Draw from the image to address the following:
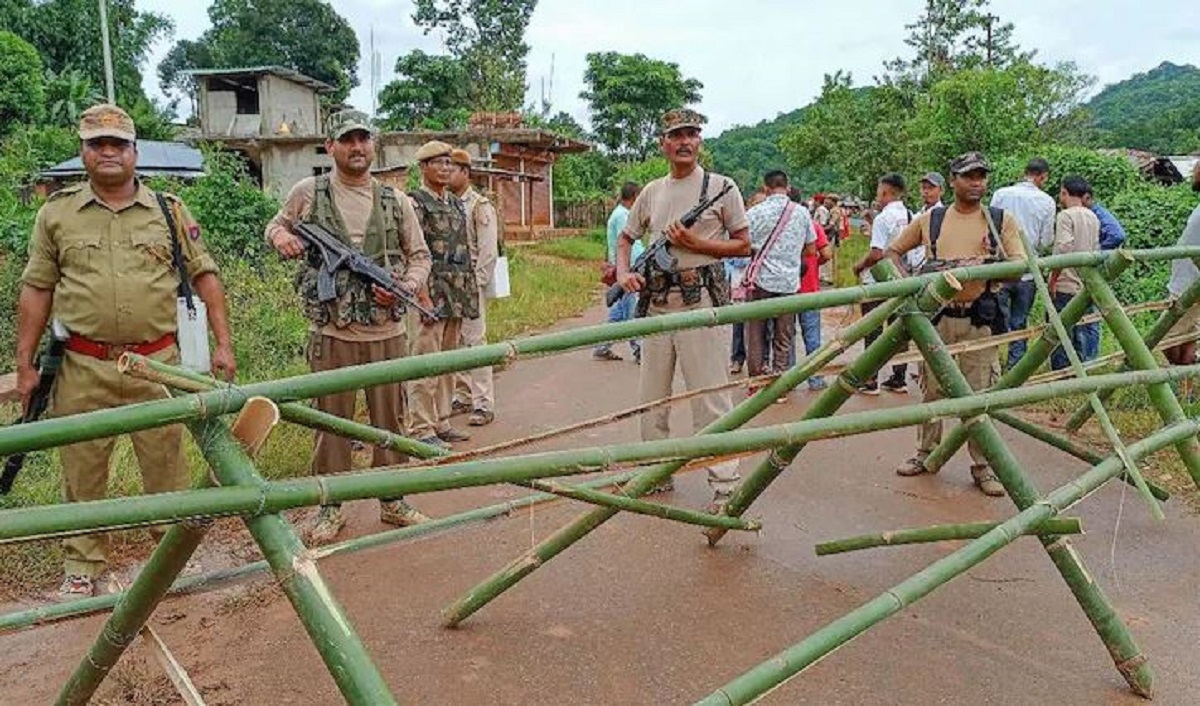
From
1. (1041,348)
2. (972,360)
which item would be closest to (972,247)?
(972,360)

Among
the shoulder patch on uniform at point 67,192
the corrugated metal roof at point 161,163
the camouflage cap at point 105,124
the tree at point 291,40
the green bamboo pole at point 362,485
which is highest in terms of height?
the tree at point 291,40

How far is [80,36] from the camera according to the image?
3347cm

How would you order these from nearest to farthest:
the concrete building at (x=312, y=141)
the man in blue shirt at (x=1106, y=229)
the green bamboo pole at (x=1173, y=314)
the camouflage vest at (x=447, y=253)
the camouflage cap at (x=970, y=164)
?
1. the green bamboo pole at (x=1173, y=314)
2. the camouflage cap at (x=970, y=164)
3. the camouflage vest at (x=447, y=253)
4. the man in blue shirt at (x=1106, y=229)
5. the concrete building at (x=312, y=141)

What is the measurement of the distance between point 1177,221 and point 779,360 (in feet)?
21.5

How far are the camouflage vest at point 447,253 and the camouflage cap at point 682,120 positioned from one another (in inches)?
69.3

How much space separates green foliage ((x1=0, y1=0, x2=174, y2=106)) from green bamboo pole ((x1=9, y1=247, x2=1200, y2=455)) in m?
35.0

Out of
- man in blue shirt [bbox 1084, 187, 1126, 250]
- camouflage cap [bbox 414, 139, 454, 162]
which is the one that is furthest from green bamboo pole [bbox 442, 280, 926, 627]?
man in blue shirt [bbox 1084, 187, 1126, 250]

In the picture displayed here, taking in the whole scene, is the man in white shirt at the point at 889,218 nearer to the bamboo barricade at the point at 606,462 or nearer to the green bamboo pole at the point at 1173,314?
the green bamboo pole at the point at 1173,314

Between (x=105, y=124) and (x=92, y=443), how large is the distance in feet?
3.84

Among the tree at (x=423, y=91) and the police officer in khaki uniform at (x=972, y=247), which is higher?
the tree at (x=423, y=91)

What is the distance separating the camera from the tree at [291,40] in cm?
4972

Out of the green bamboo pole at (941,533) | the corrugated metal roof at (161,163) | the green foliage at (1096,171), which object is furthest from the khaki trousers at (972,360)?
the corrugated metal roof at (161,163)

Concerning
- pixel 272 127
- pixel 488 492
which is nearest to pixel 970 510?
pixel 488 492

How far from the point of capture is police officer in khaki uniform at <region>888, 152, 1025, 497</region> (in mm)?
4621
